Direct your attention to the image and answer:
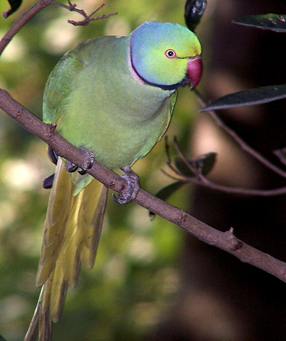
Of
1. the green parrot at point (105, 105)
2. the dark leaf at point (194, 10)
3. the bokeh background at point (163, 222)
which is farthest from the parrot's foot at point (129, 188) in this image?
the bokeh background at point (163, 222)

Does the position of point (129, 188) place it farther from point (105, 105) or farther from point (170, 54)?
point (170, 54)

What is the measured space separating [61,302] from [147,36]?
3.43 feet

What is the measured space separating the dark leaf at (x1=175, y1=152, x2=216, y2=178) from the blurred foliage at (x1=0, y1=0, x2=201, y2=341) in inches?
48.9

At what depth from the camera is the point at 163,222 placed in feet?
11.5

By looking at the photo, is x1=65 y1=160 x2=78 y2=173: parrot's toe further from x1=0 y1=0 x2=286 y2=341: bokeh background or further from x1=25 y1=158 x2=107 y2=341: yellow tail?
x1=0 y1=0 x2=286 y2=341: bokeh background

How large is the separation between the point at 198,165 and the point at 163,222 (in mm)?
1577

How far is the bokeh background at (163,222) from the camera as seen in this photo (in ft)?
8.05

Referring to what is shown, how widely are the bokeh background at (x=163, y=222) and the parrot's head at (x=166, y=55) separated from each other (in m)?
0.92

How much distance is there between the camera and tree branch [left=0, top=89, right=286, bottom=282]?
47.1 inches

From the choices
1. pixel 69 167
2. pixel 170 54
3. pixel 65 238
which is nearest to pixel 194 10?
pixel 170 54

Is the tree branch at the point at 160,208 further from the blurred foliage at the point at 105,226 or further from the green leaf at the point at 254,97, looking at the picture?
the blurred foliage at the point at 105,226

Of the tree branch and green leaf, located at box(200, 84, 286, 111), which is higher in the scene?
green leaf, located at box(200, 84, 286, 111)

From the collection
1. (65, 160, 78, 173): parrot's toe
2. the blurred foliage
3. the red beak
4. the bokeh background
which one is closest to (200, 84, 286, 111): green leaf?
the red beak

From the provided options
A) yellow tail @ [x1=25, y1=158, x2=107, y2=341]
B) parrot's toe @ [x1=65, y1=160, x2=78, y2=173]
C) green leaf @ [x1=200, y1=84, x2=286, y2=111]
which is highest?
green leaf @ [x1=200, y1=84, x2=286, y2=111]
